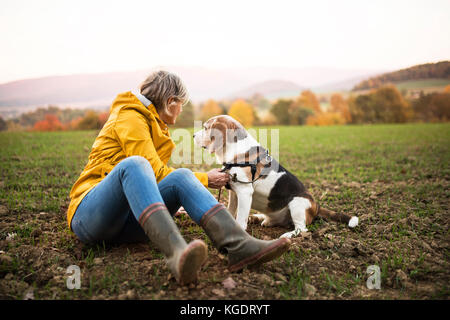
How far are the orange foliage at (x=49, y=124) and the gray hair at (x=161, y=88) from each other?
19152 millimetres

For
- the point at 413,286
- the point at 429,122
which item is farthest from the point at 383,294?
the point at 429,122

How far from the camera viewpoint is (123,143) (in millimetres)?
2877

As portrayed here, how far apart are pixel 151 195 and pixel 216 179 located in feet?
3.37

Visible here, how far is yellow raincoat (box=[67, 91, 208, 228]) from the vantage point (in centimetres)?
287

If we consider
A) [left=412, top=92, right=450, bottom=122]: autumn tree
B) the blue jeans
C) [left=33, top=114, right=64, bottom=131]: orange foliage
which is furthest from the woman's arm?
[left=412, top=92, right=450, bottom=122]: autumn tree

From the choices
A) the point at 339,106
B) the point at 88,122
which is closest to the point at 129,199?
the point at 88,122

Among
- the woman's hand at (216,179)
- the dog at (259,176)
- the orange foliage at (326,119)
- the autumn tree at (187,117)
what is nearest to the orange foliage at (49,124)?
the autumn tree at (187,117)

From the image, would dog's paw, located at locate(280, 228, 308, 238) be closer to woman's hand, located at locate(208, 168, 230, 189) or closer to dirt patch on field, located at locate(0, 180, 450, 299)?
dirt patch on field, located at locate(0, 180, 450, 299)

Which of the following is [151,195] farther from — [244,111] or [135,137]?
[244,111]

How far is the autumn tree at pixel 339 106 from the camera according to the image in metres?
41.7

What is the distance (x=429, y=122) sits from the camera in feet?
85.2
